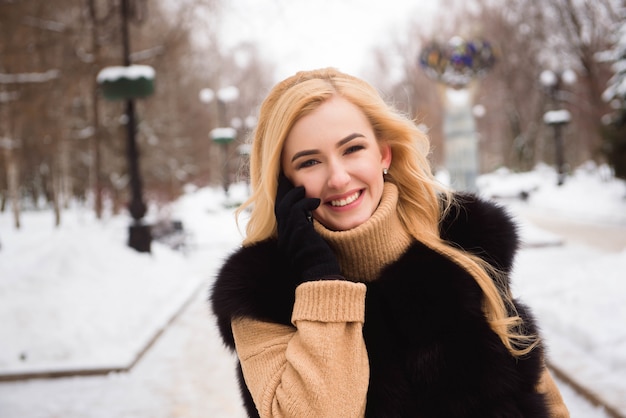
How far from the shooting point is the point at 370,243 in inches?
67.6

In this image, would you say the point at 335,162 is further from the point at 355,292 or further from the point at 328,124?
the point at 355,292

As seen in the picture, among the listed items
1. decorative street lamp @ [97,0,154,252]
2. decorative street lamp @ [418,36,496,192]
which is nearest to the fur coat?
decorative street lamp @ [97,0,154,252]

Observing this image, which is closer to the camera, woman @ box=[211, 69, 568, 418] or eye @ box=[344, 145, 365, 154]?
woman @ box=[211, 69, 568, 418]

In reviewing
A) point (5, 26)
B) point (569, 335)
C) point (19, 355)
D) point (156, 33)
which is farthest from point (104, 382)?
point (156, 33)

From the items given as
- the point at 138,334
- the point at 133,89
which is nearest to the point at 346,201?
the point at 138,334

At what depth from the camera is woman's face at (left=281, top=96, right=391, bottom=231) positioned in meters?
1.67

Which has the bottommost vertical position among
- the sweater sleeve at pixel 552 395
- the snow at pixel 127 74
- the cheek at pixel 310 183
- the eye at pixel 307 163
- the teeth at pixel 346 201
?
the sweater sleeve at pixel 552 395

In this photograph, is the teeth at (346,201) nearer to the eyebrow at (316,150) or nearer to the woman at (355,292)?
the woman at (355,292)

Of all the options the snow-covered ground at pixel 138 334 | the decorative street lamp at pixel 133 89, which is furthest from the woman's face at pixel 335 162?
the decorative street lamp at pixel 133 89

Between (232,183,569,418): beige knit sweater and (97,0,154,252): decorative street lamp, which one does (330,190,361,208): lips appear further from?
(97,0,154,252): decorative street lamp

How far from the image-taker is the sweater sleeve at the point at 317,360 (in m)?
1.44

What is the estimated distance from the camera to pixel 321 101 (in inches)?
67.2

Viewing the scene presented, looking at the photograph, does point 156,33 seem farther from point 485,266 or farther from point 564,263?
point 485,266

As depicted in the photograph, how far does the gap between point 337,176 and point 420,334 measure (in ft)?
1.91
